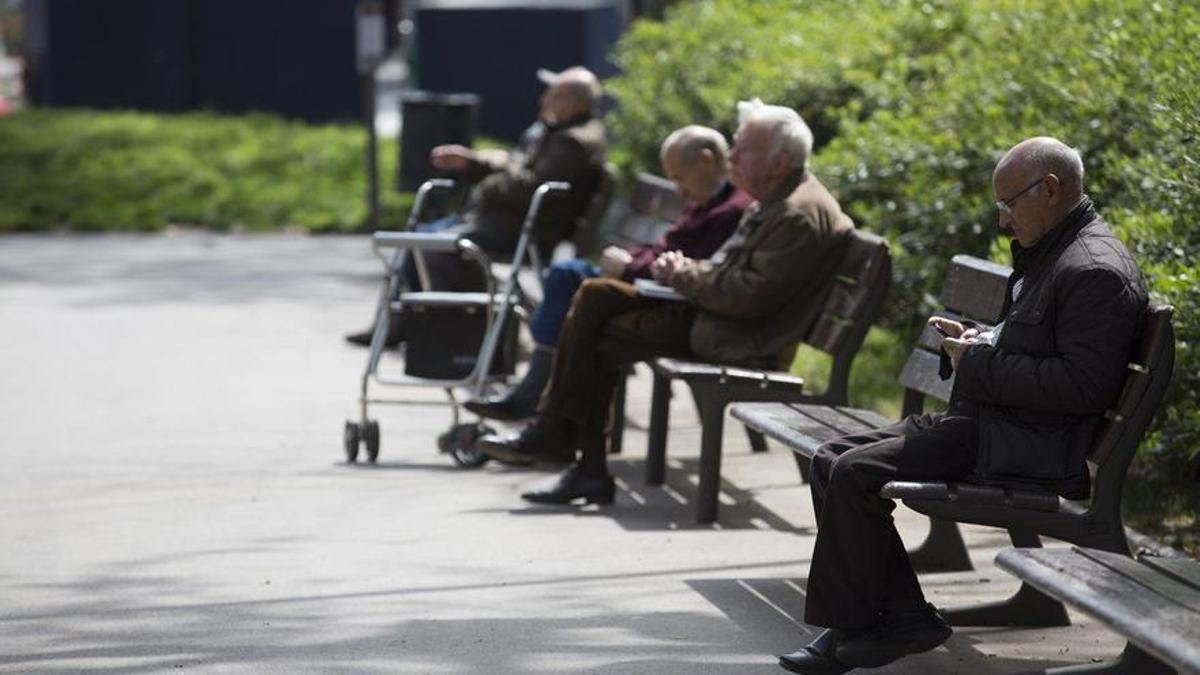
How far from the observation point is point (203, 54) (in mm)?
29328

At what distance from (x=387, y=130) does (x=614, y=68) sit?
431 cm

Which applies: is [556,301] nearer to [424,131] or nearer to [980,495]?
[980,495]

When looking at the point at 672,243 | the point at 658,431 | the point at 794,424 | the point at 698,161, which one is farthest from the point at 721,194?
the point at 794,424

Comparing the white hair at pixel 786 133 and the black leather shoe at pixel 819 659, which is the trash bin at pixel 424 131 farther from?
the black leather shoe at pixel 819 659

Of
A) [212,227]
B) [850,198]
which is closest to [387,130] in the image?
[212,227]

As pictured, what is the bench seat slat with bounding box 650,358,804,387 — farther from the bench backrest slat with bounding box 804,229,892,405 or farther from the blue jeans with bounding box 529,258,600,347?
the blue jeans with bounding box 529,258,600,347

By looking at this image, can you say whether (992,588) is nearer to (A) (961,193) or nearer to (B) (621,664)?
(B) (621,664)

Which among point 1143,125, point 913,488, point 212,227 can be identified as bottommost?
point 212,227

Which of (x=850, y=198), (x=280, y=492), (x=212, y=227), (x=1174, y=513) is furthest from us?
(x=212, y=227)

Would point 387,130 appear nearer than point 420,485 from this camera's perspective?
No

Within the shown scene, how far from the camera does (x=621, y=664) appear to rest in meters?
6.64

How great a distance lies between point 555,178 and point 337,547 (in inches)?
167

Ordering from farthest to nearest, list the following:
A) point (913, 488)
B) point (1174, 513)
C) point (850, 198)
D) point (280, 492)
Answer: point (850, 198) < point (280, 492) < point (1174, 513) < point (913, 488)

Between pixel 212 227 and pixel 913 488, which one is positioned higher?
pixel 913 488
